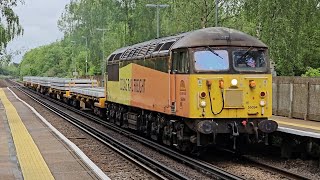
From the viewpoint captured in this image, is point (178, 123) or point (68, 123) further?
point (68, 123)

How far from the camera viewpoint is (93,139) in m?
19.9

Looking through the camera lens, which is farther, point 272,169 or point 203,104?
point 203,104

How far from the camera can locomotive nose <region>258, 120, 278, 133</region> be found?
561 inches

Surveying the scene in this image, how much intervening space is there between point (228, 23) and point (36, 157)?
27.0 m

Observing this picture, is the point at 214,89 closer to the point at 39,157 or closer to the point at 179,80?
the point at 179,80

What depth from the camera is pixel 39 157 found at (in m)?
14.6

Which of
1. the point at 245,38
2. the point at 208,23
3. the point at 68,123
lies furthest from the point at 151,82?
the point at 208,23

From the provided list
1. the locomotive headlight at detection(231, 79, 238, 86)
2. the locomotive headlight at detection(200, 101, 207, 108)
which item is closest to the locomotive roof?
the locomotive headlight at detection(231, 79, 238, 86)

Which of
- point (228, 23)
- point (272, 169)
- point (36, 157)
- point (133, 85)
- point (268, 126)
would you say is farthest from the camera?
point (228, 23)

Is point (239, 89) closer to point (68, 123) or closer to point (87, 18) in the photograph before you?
point (68, 123)

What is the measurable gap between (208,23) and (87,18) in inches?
1614

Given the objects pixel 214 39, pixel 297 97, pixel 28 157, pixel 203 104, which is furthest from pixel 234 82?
pixel 297 97

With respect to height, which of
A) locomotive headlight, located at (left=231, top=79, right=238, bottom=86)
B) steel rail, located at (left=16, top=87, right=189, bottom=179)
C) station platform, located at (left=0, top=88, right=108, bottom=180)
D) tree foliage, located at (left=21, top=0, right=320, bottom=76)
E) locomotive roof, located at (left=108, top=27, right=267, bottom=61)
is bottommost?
steel rail, located at (left=16, top=87, right=189, bottom=179)

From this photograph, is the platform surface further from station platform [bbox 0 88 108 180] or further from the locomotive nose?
the locomotive nose
